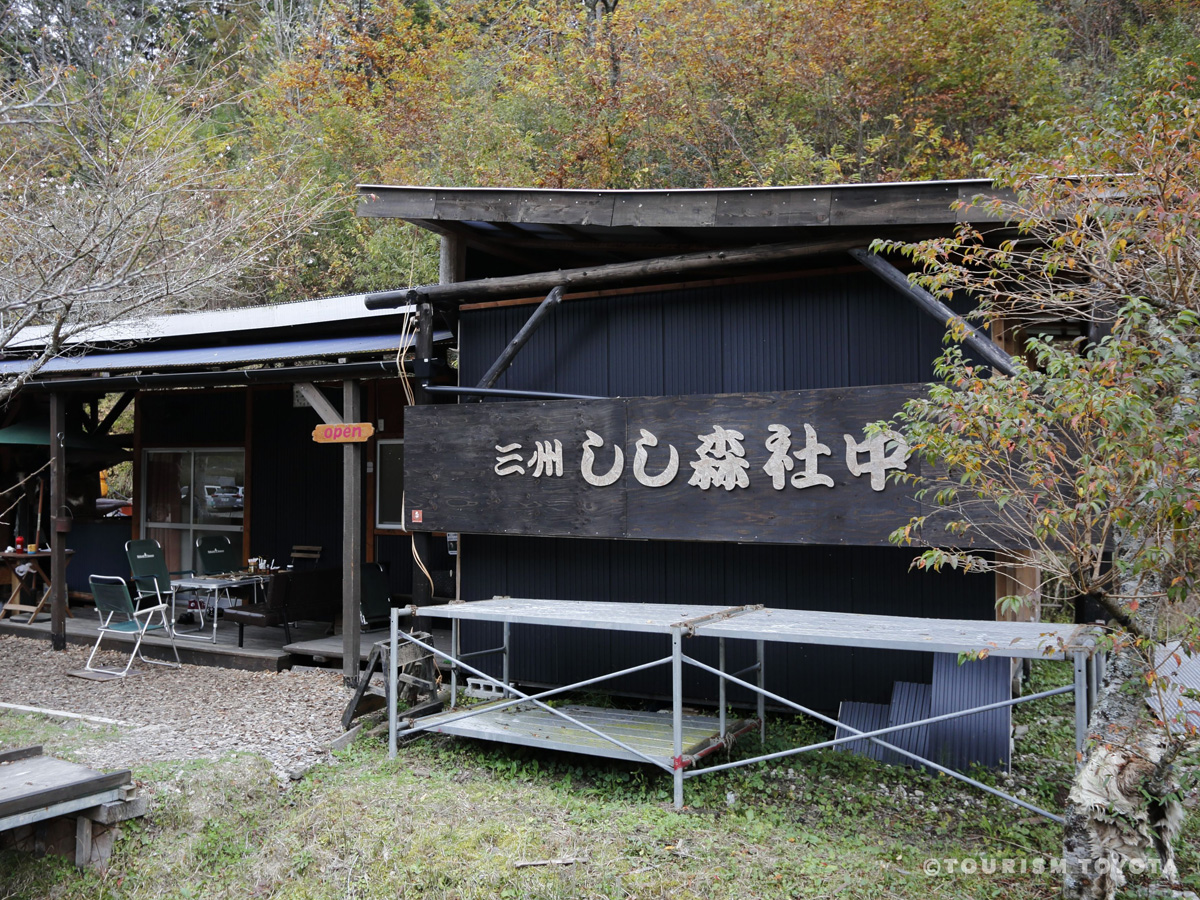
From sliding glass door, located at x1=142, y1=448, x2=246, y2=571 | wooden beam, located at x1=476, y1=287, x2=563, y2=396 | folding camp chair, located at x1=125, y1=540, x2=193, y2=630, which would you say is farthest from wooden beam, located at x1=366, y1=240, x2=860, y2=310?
sliding glass door, located at x1=142, y1=448, x2=246, y2=571

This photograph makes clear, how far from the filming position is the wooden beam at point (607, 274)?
5.86 metres

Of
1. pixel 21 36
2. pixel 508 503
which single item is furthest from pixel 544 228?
pixel 21 36

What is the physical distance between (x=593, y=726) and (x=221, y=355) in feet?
16.3

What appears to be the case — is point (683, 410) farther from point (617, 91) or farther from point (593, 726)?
point (617, 91)

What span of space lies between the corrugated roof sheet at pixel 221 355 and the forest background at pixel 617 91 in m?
1.96

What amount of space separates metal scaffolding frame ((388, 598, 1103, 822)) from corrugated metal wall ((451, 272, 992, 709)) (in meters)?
0.44

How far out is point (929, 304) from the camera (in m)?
5.21

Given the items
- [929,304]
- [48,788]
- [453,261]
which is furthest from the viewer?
[453,261]

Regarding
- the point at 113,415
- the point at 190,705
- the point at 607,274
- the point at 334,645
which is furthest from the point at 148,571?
the point at 607,274

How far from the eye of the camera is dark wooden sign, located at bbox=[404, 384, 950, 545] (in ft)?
17.6

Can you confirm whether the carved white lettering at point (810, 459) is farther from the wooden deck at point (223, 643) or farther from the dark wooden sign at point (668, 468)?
the wooden deck at point (223, 643)

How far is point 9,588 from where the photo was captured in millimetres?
11414

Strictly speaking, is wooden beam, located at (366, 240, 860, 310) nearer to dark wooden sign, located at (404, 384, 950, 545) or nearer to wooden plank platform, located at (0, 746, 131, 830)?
dark wooden sign, located at (404, 384, 950, 545)

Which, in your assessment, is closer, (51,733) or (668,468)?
(668,468)
